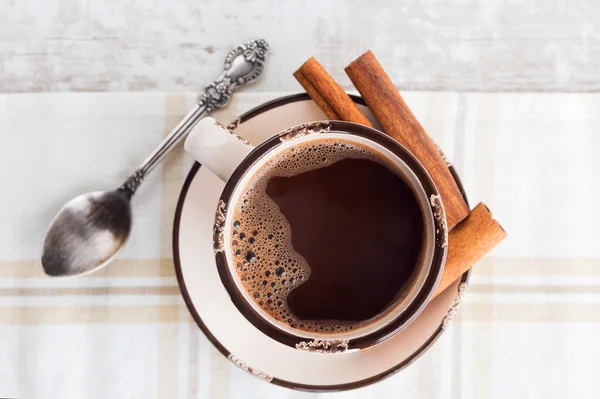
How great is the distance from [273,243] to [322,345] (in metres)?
0.14

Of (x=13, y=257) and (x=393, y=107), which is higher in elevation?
(x=393, y=107)

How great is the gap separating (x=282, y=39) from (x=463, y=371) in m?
0.58

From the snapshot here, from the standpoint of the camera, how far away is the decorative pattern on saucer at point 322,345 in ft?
1.95

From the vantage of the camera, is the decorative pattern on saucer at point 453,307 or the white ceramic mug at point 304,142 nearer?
the white ceramic mug at point 304,142

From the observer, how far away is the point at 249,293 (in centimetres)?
66

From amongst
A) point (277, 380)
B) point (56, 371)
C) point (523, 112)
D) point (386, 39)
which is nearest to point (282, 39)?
point (386, 39)

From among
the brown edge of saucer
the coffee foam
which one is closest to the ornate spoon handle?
the brown edge of saucer

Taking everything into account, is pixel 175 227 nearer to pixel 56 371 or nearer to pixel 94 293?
pixel 94 293

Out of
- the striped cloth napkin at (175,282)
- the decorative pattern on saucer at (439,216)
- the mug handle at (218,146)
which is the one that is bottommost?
the striped cloth napkin at (175,282)

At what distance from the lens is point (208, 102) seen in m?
0.82

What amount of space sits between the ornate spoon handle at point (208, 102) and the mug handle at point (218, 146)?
0.67ft

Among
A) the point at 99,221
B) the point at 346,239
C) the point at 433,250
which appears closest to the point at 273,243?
the point at 346,239

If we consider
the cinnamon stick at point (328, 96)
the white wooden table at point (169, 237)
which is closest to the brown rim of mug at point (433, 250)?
the cinnamon stick at point (328, 96)

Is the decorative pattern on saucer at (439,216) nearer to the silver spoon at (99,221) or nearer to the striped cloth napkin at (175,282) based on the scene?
the striped cloth napkin at (175,282)
